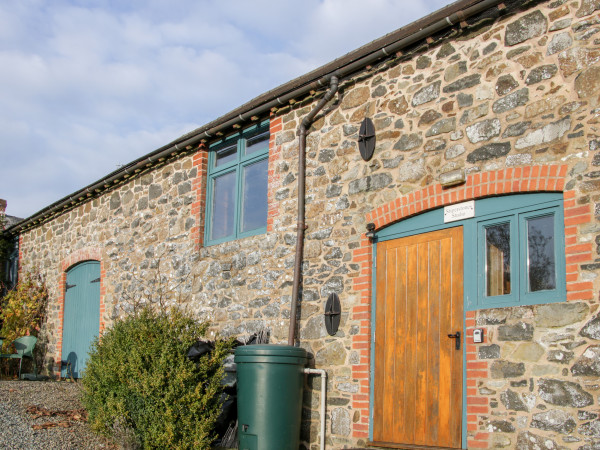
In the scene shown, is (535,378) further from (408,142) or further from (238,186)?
(238,186)

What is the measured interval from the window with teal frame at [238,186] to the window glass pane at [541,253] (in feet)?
12.6

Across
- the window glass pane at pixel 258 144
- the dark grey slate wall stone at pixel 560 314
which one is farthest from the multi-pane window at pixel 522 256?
the window glass pane at pixel 258 144

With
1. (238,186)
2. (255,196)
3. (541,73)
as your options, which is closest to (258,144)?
(238,186)

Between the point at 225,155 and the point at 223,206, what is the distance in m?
0.81

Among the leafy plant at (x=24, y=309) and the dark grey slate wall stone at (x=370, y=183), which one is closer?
the dark grey slate wall stone at (x=370, y=183)

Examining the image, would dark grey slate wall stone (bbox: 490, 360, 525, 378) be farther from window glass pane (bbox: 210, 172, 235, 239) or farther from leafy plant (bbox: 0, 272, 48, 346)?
leafy plant (bbox: 0, 272, 48, 346)

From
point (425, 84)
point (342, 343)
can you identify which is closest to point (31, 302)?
point (342, 343)

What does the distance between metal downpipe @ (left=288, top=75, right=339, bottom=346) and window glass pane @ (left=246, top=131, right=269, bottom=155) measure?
1.03 meters

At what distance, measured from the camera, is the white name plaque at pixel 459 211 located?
6.23m

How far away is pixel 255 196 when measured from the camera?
9062 millimetres

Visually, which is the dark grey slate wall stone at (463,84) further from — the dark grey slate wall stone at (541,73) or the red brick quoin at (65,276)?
the red brick quoin at (65,276)

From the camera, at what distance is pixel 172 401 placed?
679cm

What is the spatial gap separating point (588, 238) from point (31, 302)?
12.1m

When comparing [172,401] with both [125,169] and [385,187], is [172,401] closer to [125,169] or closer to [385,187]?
[385,187]
